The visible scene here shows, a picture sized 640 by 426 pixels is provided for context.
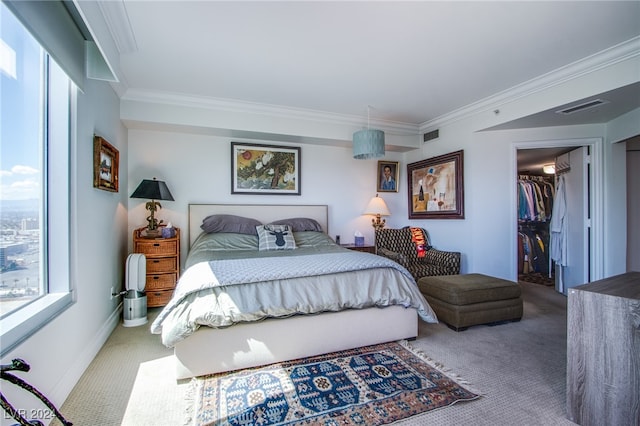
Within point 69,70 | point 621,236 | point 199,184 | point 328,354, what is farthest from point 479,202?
point 69,70

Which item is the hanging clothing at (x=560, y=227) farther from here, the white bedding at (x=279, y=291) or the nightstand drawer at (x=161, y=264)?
the nightstand drawer at (x=161, y=264)

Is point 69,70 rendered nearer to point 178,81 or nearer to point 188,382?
point 178,81

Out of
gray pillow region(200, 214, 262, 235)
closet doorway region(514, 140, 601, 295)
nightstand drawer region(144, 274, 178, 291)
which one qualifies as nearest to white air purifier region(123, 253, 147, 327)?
nightstand drawer region(144, 274, 178, 291)

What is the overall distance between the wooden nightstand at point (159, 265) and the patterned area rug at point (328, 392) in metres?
1.69

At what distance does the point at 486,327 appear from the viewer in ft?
9.32

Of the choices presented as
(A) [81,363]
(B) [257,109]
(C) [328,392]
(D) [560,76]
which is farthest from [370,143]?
(A) [81,363]

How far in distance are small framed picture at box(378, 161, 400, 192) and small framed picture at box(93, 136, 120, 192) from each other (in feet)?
12.1

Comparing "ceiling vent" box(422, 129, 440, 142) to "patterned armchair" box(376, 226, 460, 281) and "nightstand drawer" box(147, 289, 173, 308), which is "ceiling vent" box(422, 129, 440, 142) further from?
"nightstand drawer" box(147, 289, 173, 308)

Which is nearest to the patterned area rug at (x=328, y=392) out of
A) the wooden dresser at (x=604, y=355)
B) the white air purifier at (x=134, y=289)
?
the wooden dresser at (x=604, y=355)

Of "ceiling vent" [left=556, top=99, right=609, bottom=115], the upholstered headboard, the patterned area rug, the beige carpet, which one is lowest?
the beige carpet

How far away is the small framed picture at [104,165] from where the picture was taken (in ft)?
7.79

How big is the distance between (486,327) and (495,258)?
128cm

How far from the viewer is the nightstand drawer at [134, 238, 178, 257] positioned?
325cm

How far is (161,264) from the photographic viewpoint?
3307 mm
